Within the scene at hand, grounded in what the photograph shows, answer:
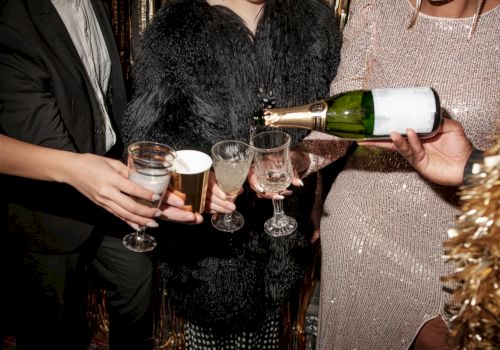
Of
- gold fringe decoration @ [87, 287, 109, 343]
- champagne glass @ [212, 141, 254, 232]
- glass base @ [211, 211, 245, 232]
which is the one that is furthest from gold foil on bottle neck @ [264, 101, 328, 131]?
gold fringe decoration @ [87, 287, 109, 343]

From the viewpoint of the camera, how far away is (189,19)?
1.84m

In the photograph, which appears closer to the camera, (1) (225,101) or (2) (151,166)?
(2) (151,166)

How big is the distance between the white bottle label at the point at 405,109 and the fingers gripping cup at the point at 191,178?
634mm

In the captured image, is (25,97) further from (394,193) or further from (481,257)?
(481,257)

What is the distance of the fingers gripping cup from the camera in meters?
1.56

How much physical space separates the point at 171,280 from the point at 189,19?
1.18 meters

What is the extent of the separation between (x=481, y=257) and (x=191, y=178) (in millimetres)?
942

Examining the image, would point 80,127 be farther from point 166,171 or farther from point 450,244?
point 450,244

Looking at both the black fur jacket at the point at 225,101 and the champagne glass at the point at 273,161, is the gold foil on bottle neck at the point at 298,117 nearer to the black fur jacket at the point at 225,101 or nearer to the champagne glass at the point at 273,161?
the champagne glass at the point at 273,161

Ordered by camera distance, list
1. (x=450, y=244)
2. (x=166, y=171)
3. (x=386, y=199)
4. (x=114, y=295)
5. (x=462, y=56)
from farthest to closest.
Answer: (x=114, y=295)
(x=386, y=199)
(x=462, y=56)
(x=166, y=171)
(x=450, y=244)

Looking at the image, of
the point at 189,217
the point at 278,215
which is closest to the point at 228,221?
the point at 278,215

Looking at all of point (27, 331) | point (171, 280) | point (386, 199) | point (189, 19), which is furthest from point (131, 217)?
point (27, 331)

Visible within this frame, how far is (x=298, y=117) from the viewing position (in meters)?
1.64

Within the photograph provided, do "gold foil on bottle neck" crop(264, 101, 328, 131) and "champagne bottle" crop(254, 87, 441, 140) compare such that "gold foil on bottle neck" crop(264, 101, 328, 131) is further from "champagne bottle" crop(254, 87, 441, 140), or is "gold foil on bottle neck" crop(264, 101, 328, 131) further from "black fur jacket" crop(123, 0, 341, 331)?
"black fur jacket" crop(123, 0, 341, 331)
